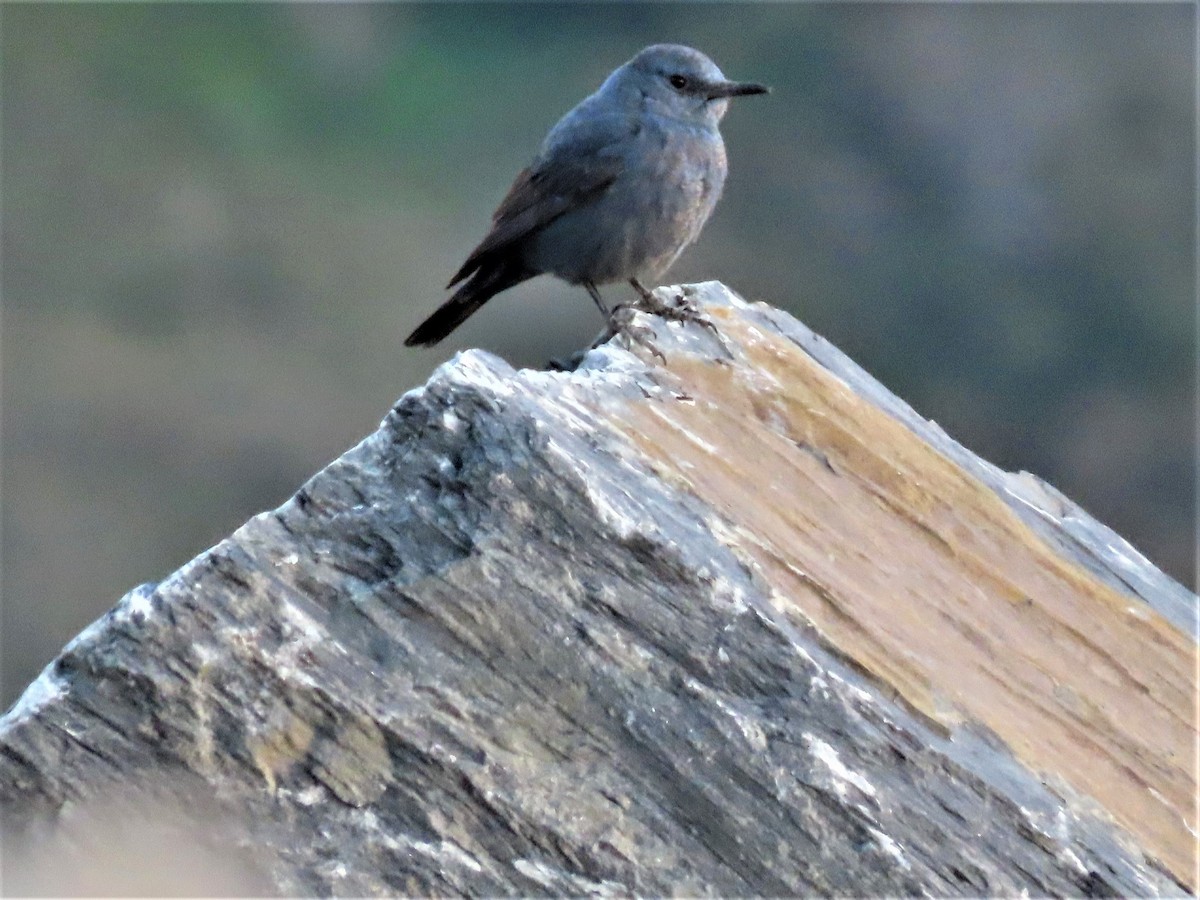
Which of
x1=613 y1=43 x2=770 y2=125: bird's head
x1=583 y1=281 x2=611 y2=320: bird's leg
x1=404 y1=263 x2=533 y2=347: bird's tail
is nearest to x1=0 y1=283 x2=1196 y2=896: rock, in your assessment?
x1=583 y1=281 x2=611 y2=320: bird's leg

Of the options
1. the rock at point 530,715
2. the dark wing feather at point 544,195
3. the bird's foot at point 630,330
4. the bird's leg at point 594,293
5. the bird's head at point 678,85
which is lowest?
the rock at point 530,715

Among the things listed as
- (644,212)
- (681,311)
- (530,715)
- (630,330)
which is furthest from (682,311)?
(644,212)

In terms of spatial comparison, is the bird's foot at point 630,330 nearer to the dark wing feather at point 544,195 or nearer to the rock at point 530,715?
the rock at point 530,715

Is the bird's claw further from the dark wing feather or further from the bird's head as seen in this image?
the bird's head

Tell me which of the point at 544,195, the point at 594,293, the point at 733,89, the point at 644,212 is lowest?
the point at 594,293

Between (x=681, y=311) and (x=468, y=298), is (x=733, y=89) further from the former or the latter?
(x=681, y=311)

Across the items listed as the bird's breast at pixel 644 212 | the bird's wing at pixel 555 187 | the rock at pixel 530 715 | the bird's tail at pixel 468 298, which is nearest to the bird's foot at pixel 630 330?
the rock at pixel 530 715

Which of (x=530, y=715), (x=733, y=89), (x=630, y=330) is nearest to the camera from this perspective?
(x=530, y=715)

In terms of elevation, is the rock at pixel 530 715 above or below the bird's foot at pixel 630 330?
below
